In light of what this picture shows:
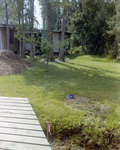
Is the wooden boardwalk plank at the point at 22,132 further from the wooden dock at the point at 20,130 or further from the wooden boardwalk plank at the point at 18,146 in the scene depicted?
the wooden boardwalk plank at the point at 18,146

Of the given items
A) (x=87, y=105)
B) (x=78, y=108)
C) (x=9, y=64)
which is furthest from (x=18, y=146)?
(x=9, y=64)

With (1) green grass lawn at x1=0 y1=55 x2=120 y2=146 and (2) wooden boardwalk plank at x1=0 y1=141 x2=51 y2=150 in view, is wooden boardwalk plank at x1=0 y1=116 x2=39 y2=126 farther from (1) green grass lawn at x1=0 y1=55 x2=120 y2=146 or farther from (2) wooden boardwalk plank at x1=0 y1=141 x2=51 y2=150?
(1) green grass lawn at x1=0 y1=55 x2=120 y2=146

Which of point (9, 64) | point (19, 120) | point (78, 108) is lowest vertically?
point (78, 108)

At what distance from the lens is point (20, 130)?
2.63 m

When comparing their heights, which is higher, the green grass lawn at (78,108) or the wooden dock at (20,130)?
the wooden dock at (20,130)

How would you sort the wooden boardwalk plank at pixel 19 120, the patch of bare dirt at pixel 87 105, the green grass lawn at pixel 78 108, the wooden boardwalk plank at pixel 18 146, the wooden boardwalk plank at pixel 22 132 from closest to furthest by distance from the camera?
the wooden boardwalk plank at pixel 18 146 → the wooden boardwalk plank at pixel 22 132 → the wooden boardwalk plank at pixel 19 120 → the green grass lawn at pixel 78 108 → the patch of bare dirt at pixel 87 105

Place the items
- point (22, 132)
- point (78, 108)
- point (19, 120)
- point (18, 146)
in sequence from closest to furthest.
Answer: point (18, 146)
point (22, 132)
point (19, 120)
point (78, 108)

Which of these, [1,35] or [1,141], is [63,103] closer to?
[1,141]

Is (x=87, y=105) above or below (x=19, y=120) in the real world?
below

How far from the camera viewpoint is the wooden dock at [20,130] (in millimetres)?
2242

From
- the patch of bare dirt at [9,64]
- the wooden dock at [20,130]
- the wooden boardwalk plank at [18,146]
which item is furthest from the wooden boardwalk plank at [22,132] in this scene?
the patch of bare dirt at [9,64]

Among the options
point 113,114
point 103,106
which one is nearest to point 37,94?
point 103,106

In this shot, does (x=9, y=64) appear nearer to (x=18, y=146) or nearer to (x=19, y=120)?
(x=19, y=120)

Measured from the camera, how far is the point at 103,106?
4660mm
